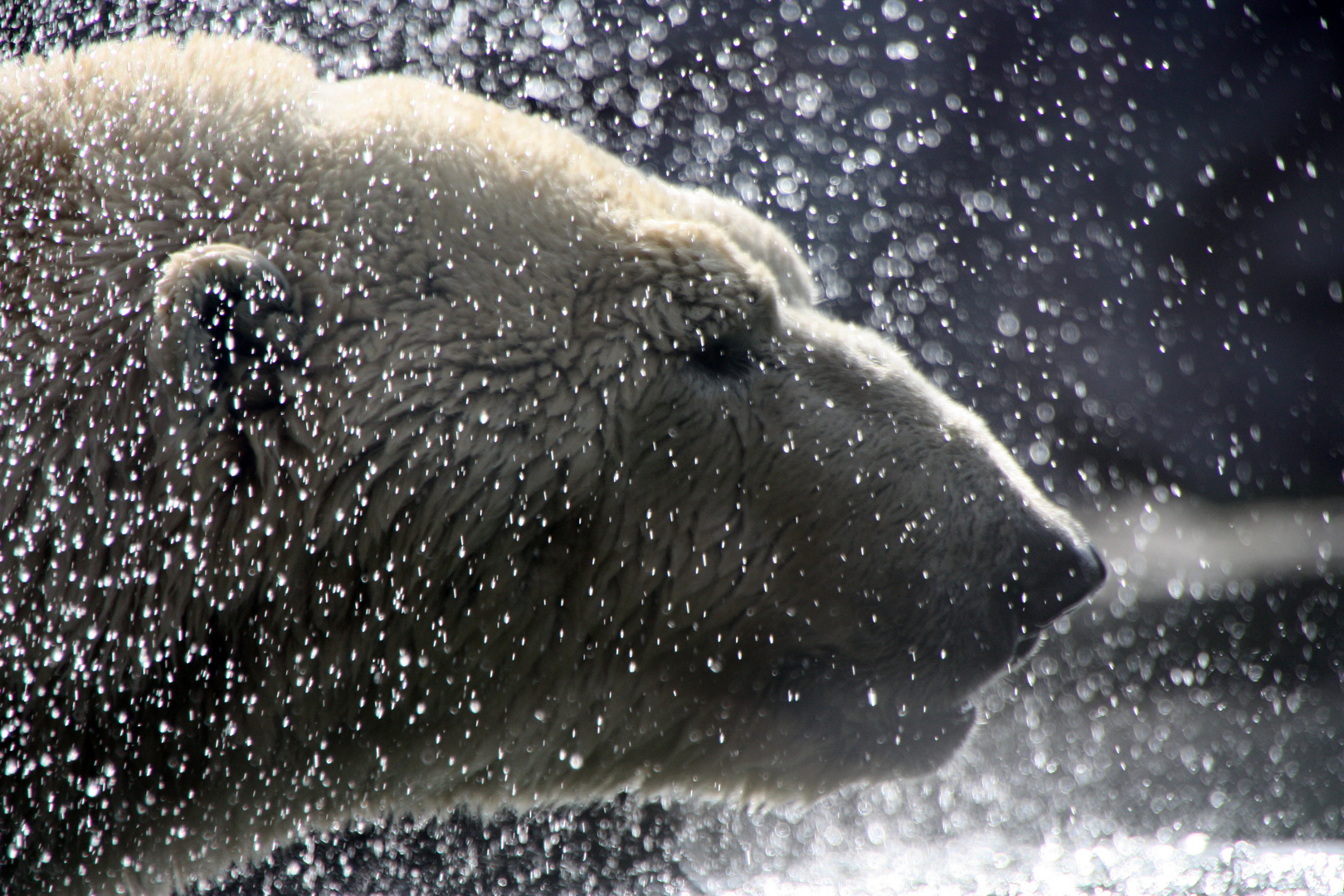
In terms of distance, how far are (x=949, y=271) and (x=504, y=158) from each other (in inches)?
197

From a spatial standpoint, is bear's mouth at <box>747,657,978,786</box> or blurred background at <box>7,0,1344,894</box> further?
blurred background at <box>7,0,1344,894</box>

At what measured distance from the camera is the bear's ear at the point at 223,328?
1.33m

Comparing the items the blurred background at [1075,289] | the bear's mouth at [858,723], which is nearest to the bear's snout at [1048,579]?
the bear's mouth at [858,723]

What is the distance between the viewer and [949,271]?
6.25 metres

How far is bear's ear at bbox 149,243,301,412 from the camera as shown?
1331 mm

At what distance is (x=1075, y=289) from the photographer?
637cm

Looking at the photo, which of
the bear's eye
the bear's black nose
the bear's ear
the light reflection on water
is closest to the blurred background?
the light reflection on water

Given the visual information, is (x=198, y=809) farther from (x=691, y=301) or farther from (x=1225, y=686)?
(x=1225, y=686)

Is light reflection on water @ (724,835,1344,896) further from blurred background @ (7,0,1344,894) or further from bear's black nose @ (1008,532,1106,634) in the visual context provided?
bear's black nose @ (1008,532,1106,634)

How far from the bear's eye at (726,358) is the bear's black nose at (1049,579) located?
537 millimetres

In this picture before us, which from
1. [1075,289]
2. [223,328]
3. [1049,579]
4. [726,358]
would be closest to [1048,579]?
[1049,579]

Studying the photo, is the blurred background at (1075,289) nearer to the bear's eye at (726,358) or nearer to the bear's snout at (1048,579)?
the bear's snout at (1048,579)

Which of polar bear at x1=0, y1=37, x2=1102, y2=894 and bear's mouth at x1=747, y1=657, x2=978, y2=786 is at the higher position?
polar bear at x1=0, y1=37, x2=1102, y2=894

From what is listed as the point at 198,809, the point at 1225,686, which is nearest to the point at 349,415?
the point at 198,809
